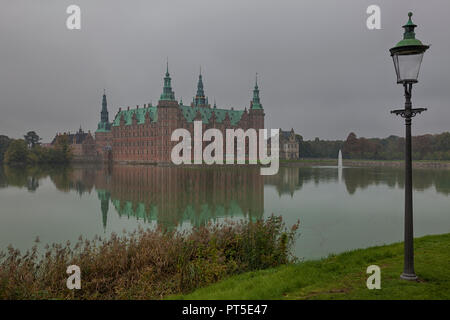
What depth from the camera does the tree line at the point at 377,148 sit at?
244ft

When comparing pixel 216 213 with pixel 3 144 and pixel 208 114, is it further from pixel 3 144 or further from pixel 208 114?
pixel 3 144

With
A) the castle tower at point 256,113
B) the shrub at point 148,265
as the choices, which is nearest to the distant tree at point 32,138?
the castle tower at point 256,113

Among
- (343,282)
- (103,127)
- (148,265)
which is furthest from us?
(103,127)

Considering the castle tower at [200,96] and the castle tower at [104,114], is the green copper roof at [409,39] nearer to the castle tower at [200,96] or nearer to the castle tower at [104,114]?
the castle tower at [200,96]

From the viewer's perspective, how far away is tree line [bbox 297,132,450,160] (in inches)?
2923

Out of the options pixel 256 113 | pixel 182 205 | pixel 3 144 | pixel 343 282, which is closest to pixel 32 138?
pixel 3 144

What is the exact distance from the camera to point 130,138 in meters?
84.5

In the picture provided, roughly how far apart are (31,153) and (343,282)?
2741 inches

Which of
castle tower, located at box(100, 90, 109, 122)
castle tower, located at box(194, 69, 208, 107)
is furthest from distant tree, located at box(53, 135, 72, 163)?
castle tower, located at box(194, 69, 208, 107)

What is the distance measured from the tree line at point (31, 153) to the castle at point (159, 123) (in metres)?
14.8

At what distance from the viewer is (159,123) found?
76688 millimetres
